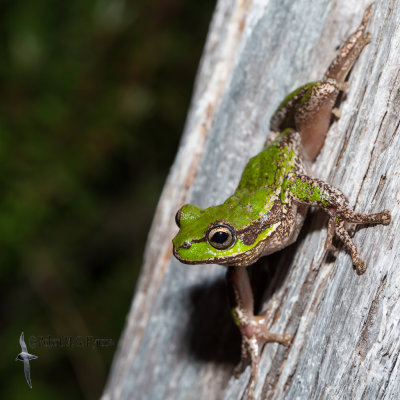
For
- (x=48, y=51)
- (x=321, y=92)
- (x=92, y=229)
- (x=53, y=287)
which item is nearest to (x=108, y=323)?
(x=53, y=287)

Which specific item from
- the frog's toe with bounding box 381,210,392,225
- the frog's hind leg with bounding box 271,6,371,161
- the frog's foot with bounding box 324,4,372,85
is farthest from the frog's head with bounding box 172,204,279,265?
the frog's foot with bounding box 324,4,372,85

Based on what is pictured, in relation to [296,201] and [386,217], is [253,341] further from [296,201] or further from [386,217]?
[386,217]

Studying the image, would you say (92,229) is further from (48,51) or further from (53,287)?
(48,51)

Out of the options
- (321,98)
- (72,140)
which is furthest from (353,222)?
(72,140)

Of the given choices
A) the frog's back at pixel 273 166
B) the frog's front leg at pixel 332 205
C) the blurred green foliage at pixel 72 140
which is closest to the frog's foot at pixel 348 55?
the frog's back at pixel 273 166

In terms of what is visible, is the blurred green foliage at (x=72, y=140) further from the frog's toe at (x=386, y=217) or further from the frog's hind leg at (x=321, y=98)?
the frog's toe at (x=386, y=217)

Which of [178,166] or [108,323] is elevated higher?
[178,166]

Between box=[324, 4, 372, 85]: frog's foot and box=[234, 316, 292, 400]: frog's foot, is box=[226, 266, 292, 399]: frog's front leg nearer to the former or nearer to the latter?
box=[234, 316, 292, 400]: frog's foot
